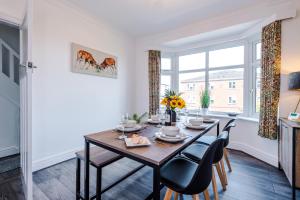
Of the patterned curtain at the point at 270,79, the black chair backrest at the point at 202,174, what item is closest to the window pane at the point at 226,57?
the patterned curtain at the point at 270,79

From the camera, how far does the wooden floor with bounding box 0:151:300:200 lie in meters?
1.67

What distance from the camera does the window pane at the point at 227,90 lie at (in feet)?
10.8

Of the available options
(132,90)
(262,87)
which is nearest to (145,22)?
(132,90)

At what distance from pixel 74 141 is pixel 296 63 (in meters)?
3.79

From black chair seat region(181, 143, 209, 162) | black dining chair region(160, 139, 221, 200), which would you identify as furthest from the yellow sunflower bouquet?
black dining chair region(160, 139, 221, 200)

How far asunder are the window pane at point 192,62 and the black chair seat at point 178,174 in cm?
291

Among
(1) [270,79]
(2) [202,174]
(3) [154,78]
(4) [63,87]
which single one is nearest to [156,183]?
(2) [202,174]

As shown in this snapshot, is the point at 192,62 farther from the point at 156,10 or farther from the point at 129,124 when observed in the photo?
the point at 129,124

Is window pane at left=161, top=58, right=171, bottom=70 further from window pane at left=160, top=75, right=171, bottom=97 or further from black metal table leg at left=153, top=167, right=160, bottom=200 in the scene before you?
black metal table leg at left=153, top=167, right=160, bottom=200

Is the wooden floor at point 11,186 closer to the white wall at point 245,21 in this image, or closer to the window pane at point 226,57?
the white wall at point 245,21

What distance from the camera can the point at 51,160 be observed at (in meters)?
2.33

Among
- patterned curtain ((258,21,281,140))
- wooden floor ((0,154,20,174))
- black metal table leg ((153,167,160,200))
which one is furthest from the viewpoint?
patterned curtain ((258,21,281,140))

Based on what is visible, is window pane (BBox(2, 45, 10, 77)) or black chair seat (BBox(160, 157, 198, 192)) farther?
window pane (BBox(2, 45, 10, 77))

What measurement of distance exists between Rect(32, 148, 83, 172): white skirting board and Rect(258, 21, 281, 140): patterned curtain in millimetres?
3295
